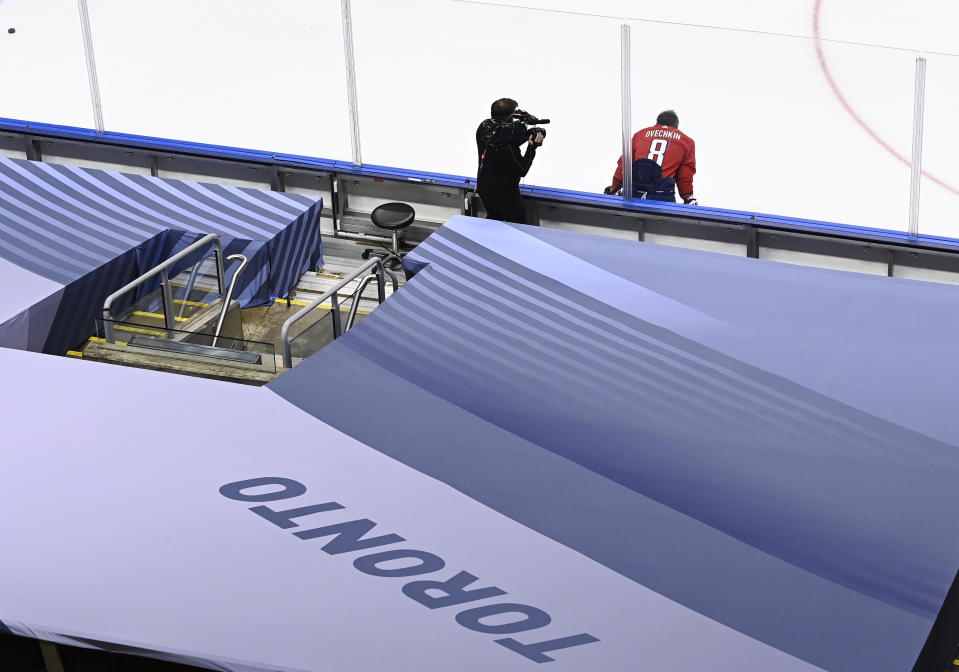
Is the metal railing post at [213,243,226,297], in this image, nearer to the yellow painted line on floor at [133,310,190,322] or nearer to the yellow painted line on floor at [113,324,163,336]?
the yellow painted line on floor at [133,310,190,322]

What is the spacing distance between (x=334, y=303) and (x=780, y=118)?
300 centimetres

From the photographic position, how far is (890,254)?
716 cm

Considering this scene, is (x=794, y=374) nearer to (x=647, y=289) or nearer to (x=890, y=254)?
(x=647, y=289)

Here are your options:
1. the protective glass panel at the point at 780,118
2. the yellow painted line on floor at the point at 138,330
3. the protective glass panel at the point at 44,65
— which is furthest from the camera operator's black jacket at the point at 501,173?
the protective glass panel at the point at 44,65

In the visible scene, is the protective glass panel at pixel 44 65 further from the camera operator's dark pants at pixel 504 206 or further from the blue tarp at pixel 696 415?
the blue tarp at pixel 696 415

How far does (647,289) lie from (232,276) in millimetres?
2051

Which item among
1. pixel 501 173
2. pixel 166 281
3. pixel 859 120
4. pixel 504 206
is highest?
pixel 859 120

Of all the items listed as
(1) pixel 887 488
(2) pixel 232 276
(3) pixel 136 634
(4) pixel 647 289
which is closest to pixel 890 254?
(4) pixel 647 289

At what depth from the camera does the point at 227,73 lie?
8.89m

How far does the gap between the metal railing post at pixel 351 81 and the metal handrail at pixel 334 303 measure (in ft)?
5.30

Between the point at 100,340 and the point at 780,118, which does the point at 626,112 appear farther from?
the point at 100,340

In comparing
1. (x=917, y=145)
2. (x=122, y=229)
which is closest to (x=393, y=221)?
(x=122, y=229)

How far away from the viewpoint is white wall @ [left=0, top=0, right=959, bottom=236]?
7.21m

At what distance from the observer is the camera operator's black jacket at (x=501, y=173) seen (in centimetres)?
739
